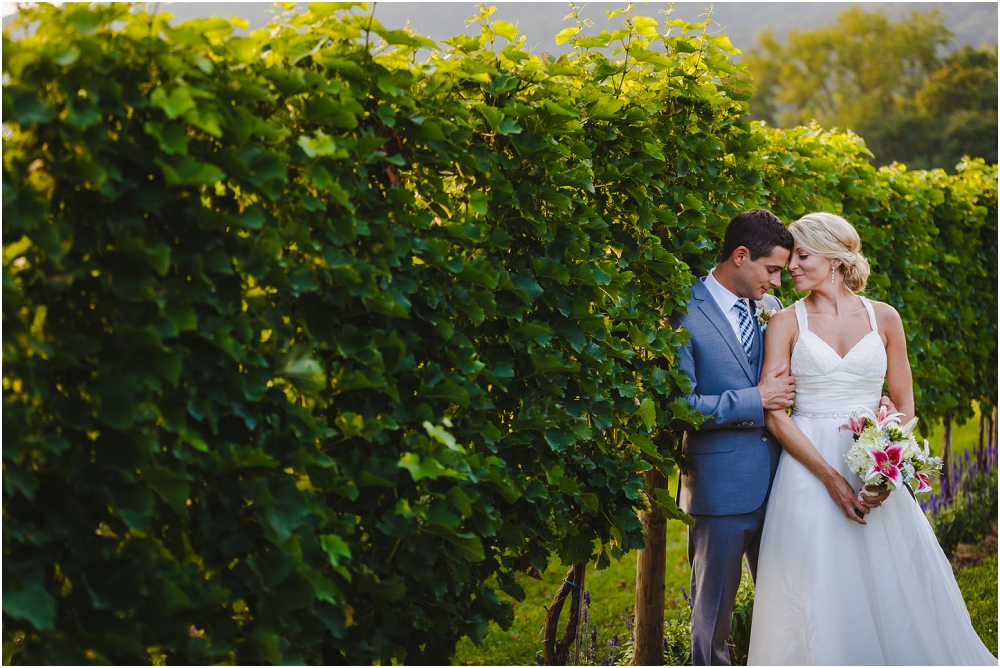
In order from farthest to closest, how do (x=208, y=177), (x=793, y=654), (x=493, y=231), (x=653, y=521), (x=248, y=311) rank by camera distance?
(x=653, y=521), (x=793, y=654), (x=493, y=231), (x=248, y=311), (x=208, y=177)

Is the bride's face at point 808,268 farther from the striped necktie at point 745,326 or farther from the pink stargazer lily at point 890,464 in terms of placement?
the pink stargazer lily at point 890,464

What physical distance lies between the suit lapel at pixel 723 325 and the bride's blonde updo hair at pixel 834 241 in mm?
589

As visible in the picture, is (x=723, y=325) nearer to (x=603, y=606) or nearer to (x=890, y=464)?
(x=890, y=464)

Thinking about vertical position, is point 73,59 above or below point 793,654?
above

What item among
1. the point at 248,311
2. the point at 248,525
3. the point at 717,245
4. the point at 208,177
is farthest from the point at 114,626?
the point at 717,245

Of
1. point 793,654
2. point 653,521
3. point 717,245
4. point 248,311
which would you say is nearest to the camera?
point 248,311

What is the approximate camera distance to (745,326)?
3.94 m

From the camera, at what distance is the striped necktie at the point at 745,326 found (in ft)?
12.8

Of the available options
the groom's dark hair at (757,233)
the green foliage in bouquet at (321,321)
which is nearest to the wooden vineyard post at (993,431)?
the groom's dark hair at (757,233)

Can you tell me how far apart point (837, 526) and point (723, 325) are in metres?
1.10

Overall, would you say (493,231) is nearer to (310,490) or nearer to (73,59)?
(310,490)

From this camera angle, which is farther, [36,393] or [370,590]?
[370,590]

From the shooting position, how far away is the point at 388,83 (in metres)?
2.53

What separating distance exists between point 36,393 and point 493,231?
62.4 inches
